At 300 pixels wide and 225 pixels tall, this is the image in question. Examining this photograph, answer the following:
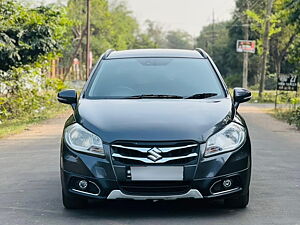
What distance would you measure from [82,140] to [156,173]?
0.79 m

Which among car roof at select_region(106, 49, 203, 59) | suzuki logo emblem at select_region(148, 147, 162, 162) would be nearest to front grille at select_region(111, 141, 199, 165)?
suzuki logo emblem at select_region(148, 147, 162, 162)

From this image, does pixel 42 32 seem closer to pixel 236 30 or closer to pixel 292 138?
pixel 292 138

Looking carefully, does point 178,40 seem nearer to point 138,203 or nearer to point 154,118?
point 138,203

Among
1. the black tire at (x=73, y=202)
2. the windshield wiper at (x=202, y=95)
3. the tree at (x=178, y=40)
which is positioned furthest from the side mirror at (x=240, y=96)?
the tree at (x=178, y=40)

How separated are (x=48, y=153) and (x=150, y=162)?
5951 millimetres

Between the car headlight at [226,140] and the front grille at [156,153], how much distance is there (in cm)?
15

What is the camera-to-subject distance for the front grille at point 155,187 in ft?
18.8

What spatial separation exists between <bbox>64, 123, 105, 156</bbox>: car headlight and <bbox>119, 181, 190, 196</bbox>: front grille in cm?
38

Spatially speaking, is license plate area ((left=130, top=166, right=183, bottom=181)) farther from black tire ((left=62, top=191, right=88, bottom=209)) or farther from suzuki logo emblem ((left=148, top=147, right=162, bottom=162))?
black tire ((left=62, top=191, right=88, bottom=209))

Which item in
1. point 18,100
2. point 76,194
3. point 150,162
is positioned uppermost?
point 150,162

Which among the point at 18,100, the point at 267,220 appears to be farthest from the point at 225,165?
the point at 18,100

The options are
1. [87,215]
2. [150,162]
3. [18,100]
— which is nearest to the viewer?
[150,162]

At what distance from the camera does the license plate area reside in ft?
18.6

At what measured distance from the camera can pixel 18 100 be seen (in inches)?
789
